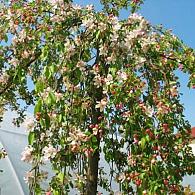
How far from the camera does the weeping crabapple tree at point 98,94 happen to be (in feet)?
8.16

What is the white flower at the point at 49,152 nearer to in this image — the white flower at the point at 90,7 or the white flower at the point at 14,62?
the white flower at the point at 14,62

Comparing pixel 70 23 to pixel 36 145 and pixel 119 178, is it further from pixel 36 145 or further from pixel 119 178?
pixel 119 178

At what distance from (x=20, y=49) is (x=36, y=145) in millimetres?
843

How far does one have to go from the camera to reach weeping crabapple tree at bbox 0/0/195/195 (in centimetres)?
249

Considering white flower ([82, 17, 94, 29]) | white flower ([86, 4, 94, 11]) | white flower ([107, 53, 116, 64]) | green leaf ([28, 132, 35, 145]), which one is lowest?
green leaf ([28, 132, 35, 145])

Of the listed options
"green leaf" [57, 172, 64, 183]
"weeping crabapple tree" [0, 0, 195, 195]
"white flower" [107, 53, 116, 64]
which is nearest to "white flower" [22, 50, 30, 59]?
"weeping crabapple tree" [0, 0, 195, 195]

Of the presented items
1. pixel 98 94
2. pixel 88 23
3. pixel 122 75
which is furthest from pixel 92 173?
pixel 88 23

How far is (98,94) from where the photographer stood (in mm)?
3051

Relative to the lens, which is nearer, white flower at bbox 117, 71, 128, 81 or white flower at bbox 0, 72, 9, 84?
white flower at bbox 117, 71, 128, 81

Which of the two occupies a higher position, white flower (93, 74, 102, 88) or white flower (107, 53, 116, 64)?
white flower (107, 53, 116, 64)

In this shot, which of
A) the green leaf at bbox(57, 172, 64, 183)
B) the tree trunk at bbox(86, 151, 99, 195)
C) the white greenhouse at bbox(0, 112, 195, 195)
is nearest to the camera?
the green leaf at bbox(57, 172, 64, 183)

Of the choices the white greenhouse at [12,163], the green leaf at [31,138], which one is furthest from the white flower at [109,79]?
the white greenhouse at [12,163]

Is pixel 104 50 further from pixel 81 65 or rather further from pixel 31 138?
pixel 31 138

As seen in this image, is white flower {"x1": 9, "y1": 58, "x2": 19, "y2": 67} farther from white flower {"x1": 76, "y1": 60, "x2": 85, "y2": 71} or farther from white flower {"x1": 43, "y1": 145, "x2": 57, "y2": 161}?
white flower {"x1": 43, "y1": 145, "x2": 57, "y2": 161}
